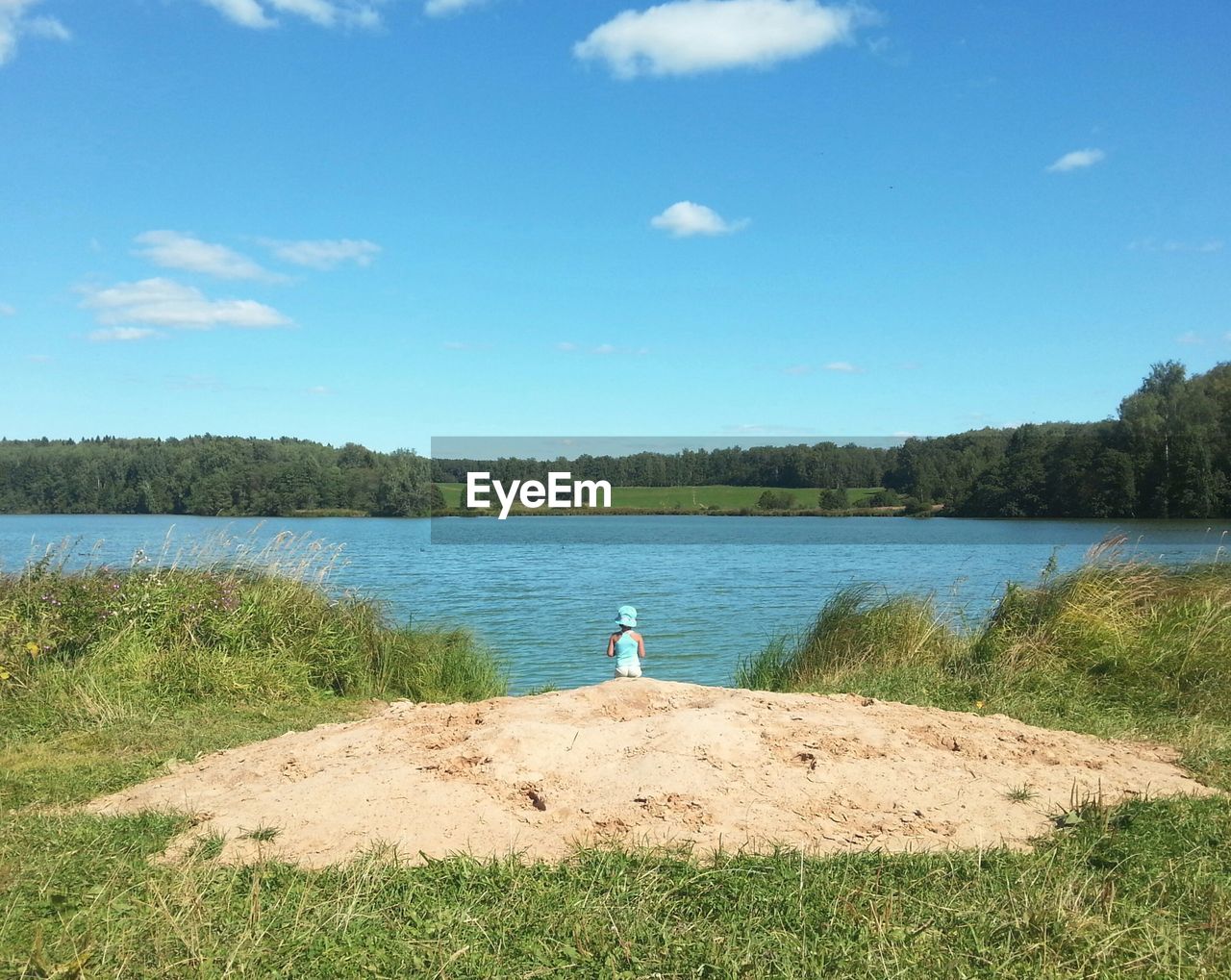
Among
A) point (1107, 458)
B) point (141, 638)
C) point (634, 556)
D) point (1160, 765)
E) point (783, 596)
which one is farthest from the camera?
point (1107, 458)

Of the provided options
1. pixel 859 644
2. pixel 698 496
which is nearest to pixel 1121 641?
pixel 859 644

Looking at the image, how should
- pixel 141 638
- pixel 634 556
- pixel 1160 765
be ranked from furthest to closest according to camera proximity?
1. pixel 634 556
2. pixel 141 638
3. pixel 1160 765

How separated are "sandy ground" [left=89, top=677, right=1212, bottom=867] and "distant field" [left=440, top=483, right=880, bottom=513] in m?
55.5

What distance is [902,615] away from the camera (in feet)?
37.1

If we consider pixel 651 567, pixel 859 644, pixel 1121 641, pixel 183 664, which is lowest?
pixel 651 567

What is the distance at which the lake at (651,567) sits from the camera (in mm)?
14266

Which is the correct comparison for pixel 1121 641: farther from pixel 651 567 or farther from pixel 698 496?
pixel 698 496

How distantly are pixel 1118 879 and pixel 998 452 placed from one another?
64.7m

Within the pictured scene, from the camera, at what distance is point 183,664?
9.63m

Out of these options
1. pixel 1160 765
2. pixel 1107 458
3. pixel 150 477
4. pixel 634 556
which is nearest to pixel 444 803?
pixel 1160 765

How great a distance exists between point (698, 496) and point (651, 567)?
100ft

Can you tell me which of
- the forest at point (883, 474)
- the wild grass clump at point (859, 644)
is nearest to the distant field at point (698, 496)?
the forest at point (883, 474)

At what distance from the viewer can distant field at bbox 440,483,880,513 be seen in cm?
6366

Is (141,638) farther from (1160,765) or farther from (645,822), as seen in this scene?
(1160,765)
